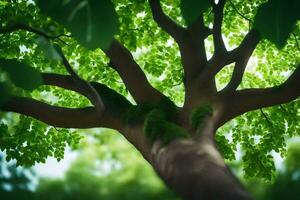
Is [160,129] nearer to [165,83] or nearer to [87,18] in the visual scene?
[87,18]

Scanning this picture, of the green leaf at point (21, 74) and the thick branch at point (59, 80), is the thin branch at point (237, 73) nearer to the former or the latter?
the thick branch at point (59, 80)

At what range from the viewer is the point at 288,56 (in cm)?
993

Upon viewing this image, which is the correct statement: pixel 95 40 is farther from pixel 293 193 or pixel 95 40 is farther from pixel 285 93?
pixel 285 93

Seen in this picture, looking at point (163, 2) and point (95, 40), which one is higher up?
point (163, 2)

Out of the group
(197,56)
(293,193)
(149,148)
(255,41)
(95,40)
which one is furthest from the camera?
(197,56)

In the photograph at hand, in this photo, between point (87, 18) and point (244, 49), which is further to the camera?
point (244, 49)

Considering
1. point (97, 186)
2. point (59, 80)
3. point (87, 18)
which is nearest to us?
point (87, 18)

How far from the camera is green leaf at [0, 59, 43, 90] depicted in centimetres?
228

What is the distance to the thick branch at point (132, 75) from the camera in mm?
6805

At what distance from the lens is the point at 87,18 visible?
2.04m

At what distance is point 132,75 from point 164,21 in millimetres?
1070

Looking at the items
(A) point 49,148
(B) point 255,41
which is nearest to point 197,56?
(B) point 255,41

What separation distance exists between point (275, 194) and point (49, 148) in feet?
19.5

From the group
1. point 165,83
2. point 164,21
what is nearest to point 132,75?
point 164,21
